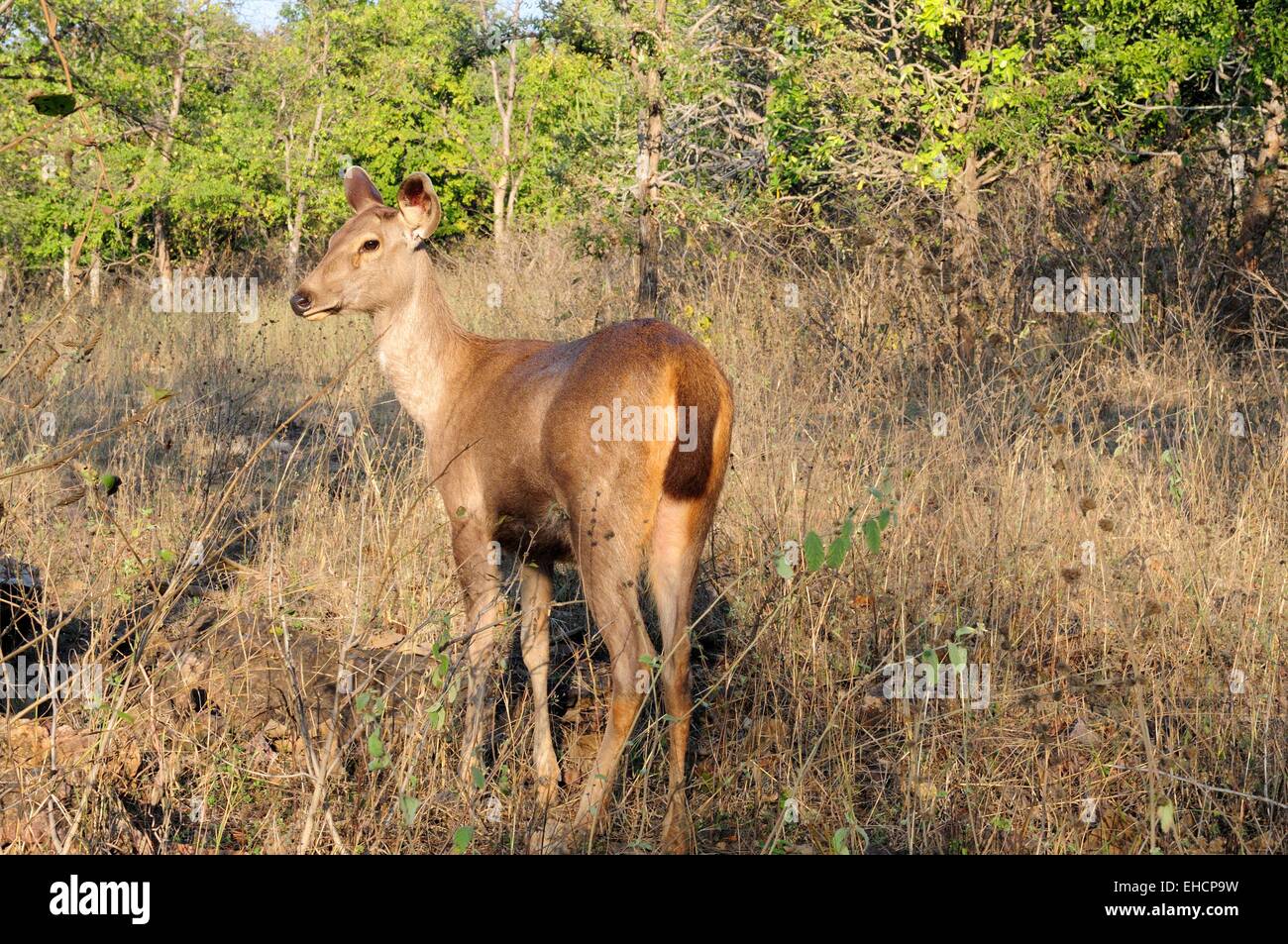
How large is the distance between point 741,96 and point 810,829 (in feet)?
37.9

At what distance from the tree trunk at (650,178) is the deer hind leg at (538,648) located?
6.11 metres

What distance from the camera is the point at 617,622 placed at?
4.16 m

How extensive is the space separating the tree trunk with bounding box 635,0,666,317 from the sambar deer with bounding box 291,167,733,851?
6009 mm

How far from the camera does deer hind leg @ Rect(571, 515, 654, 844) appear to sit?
4074mm

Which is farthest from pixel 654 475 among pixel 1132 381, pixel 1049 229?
pixel 1049 229

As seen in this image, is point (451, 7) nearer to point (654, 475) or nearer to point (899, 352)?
point (899, 352)

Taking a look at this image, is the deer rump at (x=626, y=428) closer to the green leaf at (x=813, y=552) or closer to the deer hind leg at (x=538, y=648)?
the deer hind leg at (x=538, y=648)

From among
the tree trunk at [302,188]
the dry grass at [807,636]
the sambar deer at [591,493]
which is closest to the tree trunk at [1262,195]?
the dry grass at [807,636]

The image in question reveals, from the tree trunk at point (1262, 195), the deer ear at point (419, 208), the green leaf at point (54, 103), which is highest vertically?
the tree trunk at point (1262, 195)

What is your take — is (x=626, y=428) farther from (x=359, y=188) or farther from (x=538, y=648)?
(x=359, y=188)

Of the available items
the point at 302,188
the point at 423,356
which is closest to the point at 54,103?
the point at 423,356

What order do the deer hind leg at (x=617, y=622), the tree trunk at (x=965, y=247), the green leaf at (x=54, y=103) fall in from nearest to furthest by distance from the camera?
the green leaf at (x=54, y=103), the deer hind leg at (x=617, y=622), the tree trunk at (x=965, y=247)

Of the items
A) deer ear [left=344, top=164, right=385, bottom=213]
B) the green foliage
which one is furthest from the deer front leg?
deer ear [left=344, top=164, right=385, bottom=213]

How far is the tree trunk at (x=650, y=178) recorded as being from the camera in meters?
10.9
